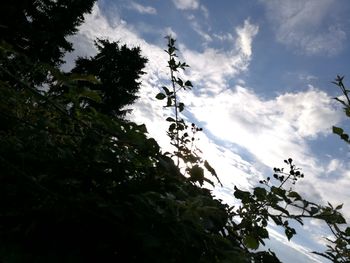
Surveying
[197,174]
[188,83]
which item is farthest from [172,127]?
[197,174]

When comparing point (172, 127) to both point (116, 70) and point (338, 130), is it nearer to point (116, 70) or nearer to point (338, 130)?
point (338, 130)

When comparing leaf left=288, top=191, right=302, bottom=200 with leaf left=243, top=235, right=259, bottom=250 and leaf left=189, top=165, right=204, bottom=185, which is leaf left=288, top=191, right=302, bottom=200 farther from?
leaf left=189, top=165, right=204, bottom=185

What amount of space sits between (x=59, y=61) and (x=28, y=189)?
2569cm

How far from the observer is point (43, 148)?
1460 millimetres

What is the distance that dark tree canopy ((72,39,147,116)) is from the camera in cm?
2533

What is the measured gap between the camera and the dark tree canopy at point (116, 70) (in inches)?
997

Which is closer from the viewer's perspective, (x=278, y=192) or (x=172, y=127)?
(x=278, y=192)

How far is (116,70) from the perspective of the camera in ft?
84.4

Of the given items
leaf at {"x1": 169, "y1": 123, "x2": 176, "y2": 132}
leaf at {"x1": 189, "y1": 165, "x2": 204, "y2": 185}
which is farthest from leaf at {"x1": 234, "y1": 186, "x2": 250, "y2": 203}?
leaf at {"x1": 169, "y1": 123, "x2": 176, "y2": 132}

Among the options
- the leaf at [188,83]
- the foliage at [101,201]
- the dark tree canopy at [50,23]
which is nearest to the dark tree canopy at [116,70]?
the dark tree canopy at [50,23]

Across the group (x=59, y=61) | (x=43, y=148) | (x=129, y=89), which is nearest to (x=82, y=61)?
(x=59, y=61)

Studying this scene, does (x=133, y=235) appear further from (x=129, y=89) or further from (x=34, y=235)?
(x=129, y=89)

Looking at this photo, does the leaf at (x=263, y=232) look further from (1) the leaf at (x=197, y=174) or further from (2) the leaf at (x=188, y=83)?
(2) the leaf at (x=188, y=83)

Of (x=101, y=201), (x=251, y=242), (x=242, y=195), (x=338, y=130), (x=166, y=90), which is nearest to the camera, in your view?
(x=101, y=201)
